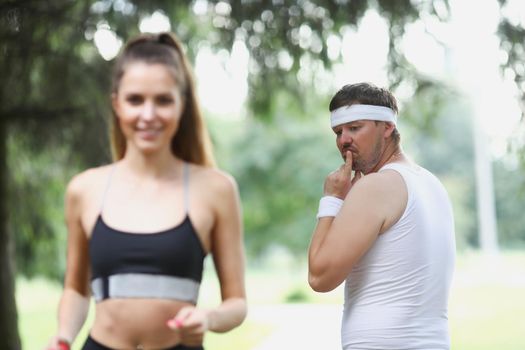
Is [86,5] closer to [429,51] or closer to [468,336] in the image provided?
[429,51]

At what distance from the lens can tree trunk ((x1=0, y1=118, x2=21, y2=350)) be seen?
6.52 metres

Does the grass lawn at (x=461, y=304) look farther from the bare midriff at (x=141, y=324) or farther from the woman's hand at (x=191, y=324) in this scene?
the woman's hand at (x=191, y=324)

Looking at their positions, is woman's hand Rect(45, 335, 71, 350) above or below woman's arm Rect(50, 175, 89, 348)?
below

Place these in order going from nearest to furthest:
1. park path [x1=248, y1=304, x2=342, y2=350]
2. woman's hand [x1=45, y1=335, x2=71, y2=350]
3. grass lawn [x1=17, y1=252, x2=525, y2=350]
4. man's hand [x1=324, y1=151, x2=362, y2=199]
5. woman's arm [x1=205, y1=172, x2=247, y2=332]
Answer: man's hand [x1=324, y1=151, x2=362, y2=199]
woman's hand [x1=45, y1=335, x2=71, y2=350]
woman's arm [x1=205, y1=172, x2=247, y2=332]
park path [x1=248, y1=304, x2=342, y2=350]
grass lawn [x1=17, y1=252, x2=525, y2=350]

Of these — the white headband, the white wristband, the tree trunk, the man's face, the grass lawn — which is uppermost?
the white headband

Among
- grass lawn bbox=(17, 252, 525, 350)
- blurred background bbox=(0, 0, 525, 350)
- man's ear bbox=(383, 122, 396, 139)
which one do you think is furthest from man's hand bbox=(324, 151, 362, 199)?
grass lawn bbox=(17, 252, 525, 350)

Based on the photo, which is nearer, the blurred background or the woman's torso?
the woman's torso

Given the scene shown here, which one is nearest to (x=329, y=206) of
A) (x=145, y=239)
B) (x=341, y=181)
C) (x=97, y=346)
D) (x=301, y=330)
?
(x=341, y=181)

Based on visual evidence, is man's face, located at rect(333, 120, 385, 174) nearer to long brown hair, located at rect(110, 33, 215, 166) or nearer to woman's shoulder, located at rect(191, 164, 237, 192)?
woman's shoulder, located at rect(191, 164, 237, 192)

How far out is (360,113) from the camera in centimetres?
201

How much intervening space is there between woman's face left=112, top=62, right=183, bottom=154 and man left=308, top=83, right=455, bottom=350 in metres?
0.45

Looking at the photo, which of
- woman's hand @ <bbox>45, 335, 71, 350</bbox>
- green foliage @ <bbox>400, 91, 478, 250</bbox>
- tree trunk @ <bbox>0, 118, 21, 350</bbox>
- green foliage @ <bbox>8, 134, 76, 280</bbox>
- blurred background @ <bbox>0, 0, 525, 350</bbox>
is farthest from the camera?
green foliage @ <bbox>400, 91, 478, 250</bbox>

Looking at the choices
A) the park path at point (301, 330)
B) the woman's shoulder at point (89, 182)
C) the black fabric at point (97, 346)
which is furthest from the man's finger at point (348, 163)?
the park path at point (301, 330)

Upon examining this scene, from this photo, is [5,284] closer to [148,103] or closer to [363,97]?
[148,103]
